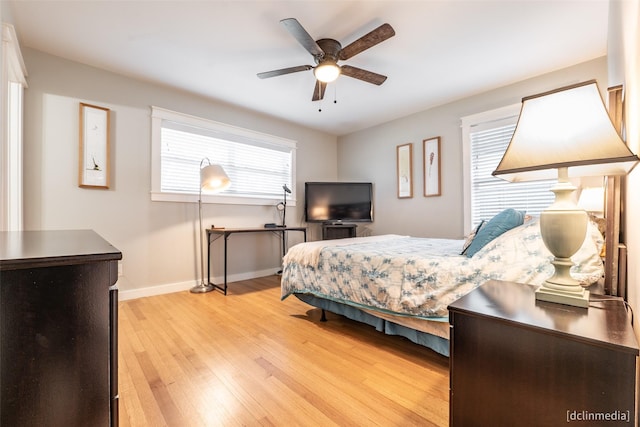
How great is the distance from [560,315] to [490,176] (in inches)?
114

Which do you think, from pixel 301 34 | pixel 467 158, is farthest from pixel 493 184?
pixel 301 34

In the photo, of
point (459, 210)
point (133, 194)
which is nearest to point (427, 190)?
point (459, 210)

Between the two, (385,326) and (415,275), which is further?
(385,326)

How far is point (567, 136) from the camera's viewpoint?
0.82m

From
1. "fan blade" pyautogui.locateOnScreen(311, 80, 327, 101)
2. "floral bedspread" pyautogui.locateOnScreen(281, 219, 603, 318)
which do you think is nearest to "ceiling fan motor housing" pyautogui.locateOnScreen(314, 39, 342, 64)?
"fan blade" pyautogui.locateOnScreen(311, 80, 327, 101)

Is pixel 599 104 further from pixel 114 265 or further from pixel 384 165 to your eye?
pixel 384 165

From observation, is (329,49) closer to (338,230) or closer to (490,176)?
(490,176)

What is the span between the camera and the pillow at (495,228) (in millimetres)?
1671

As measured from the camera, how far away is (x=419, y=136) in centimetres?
397

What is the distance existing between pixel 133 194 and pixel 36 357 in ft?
9.46

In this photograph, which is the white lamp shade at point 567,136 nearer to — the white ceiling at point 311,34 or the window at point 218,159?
the white ceiling at point 311,34

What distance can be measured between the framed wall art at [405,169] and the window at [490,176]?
77cm

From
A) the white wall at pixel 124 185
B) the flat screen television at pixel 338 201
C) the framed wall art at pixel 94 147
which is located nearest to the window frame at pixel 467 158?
the flat screen television at pixel 338 201

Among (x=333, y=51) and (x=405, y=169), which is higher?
(x=333, y=51)
